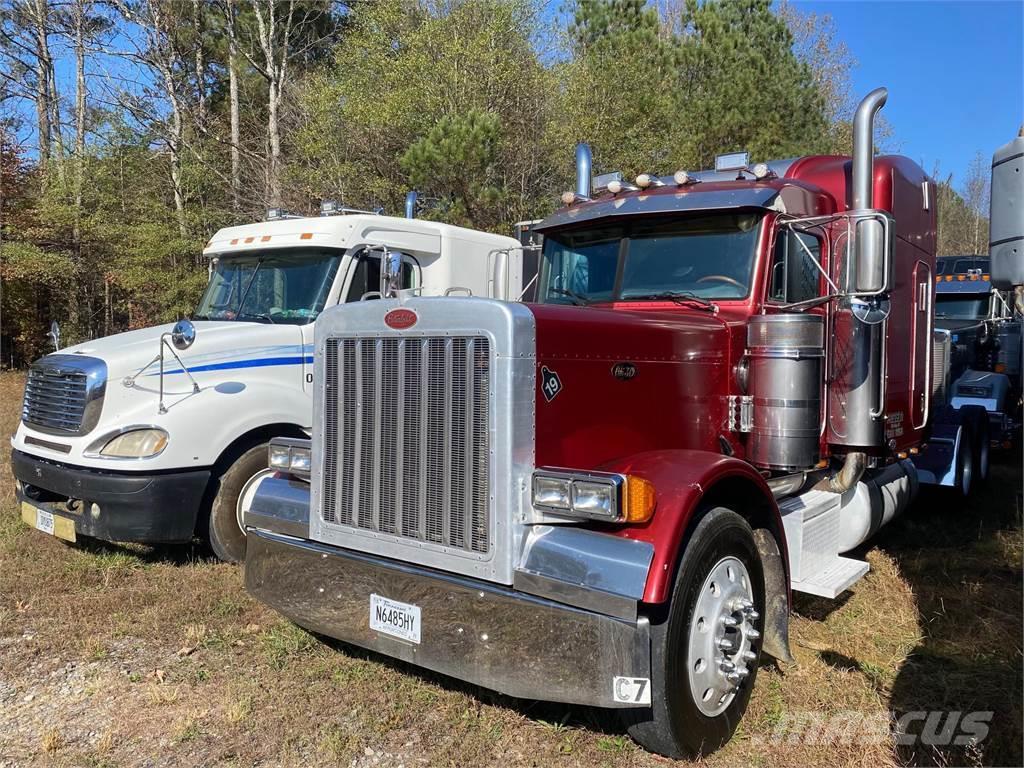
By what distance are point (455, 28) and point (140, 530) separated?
13.1 meters

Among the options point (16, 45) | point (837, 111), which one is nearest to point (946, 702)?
point (837, 111)

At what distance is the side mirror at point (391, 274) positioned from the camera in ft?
14.3

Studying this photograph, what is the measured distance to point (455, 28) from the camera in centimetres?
1556

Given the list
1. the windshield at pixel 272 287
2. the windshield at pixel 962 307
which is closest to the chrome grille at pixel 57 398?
the windshield at pixel 272 287

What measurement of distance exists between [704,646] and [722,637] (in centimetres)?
14

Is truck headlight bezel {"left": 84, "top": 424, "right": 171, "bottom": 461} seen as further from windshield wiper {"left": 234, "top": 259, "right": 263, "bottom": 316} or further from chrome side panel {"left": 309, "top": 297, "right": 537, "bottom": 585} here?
chrome side panel {"left": 309, "top": 297, "right": 537, "bottom": 585}

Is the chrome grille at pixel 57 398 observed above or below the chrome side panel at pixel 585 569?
above

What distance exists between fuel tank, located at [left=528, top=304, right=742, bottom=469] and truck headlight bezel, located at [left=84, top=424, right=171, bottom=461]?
324 cm

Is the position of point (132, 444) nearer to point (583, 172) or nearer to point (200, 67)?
point (583, 172)

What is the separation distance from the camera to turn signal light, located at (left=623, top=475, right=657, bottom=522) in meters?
3.02

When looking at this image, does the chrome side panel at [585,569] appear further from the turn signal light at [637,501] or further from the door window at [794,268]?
the door window at [794,268]

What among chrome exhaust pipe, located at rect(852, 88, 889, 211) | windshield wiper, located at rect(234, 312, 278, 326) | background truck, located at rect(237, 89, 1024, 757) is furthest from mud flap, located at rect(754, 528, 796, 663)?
windshield wiper, located at rect(234, 312, 278, 326)

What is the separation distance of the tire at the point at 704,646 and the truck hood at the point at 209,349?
390 cm

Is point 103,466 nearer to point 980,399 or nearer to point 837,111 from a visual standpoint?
point 980,399
